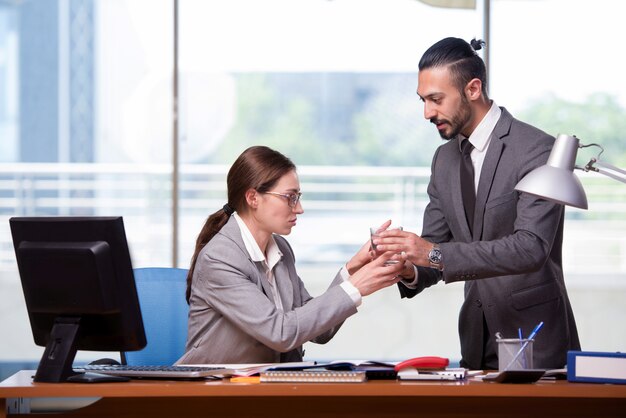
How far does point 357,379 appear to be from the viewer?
2396 millimetres

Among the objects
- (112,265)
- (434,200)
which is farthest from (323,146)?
(112,265)

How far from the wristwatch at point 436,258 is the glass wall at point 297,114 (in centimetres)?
220

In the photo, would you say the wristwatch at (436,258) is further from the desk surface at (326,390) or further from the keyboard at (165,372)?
the keyboard at (165,372)

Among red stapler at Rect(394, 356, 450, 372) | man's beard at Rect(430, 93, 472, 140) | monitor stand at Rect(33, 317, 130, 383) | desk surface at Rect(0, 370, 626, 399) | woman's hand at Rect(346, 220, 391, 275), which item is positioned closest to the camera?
desk surface at Rect(0, 370, 626, 399)

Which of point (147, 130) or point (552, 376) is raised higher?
point (147, 130)

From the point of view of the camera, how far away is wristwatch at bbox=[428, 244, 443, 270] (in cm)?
283

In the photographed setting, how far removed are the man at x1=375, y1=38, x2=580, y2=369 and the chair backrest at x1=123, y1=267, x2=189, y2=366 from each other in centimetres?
79

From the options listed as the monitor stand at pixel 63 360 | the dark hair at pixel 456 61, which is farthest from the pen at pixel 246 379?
the dark hair at pixel 456 61

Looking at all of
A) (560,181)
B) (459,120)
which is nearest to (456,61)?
(459,120)

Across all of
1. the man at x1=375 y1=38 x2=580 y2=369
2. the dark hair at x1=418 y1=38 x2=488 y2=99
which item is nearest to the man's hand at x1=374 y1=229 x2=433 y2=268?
the man at x1=375 y1=38 x2=580 y2=369

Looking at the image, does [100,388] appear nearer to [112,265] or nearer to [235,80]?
[112,265]

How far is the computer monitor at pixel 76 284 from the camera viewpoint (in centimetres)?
245

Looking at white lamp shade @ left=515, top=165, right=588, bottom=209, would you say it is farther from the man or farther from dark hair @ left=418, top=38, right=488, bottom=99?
dark hair @ left=418, top=38, right=488, bottom=99

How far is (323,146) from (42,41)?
1548 millimetres
